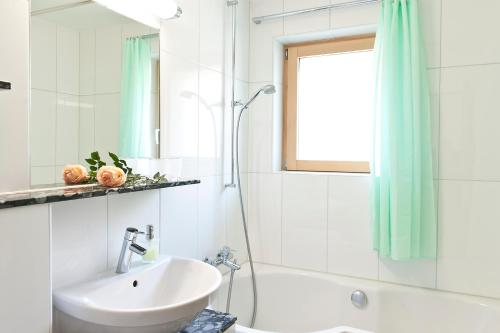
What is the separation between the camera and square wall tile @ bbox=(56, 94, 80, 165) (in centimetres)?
137

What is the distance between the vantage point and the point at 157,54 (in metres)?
1.82

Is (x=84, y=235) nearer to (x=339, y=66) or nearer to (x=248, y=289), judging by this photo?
(x=248, y=289)

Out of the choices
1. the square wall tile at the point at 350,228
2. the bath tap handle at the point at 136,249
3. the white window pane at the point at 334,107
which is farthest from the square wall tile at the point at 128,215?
the white window pane at the point at 334,107

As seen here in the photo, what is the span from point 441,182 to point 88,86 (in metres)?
1.89

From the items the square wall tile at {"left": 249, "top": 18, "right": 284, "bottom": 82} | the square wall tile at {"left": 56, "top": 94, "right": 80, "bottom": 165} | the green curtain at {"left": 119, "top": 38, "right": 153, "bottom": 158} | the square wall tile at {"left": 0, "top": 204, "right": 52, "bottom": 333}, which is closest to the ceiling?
the green curtain at {"left": 119, "top": 38, "right": 153, "bottom": 158}

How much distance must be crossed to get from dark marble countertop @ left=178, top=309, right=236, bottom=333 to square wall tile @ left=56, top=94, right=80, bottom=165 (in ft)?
2.51

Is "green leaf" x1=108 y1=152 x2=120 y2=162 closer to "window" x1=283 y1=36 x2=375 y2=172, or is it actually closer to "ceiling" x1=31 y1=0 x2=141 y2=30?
"ceiling" x1=31 y1=0 x2=141 y2=30

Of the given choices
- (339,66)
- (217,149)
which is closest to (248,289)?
(217,149)

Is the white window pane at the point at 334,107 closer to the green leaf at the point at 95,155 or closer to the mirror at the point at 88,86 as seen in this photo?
the mirror at the point at 88,86

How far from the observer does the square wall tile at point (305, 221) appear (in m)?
2.47

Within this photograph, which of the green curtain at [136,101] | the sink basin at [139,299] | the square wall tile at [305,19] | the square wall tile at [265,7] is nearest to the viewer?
the sink basin at [139,299]

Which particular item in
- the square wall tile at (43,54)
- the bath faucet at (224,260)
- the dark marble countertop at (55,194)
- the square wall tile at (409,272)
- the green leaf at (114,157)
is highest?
the square wall tile at (43,54)

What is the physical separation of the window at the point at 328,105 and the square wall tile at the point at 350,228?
18cm

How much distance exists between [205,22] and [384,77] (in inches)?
42.3
